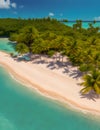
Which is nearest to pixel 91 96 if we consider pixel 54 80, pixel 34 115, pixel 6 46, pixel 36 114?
pixel 54 80

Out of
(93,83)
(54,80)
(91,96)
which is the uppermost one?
(54,80)

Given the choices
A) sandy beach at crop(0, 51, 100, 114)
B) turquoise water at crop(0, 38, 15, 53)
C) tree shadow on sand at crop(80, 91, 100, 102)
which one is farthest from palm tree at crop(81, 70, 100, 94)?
turquoise water at crop(0, 38, 15, 53)

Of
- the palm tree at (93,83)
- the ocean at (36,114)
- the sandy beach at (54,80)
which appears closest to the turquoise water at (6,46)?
the sandy beach at (54,80)

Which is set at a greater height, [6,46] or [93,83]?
[6,46]

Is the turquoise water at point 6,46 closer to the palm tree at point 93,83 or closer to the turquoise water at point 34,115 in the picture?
the turquoise water at point 34,115

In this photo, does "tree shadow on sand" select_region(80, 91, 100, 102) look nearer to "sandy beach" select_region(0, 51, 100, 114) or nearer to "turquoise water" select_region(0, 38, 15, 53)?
"sandy beach" select_region(0, 51, 100, 114)

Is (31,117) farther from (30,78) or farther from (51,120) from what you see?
(30,78)

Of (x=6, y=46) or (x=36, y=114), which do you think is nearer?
(x=36, y=114)

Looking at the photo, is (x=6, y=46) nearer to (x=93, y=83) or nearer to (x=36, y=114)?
(x=36, y=114)
